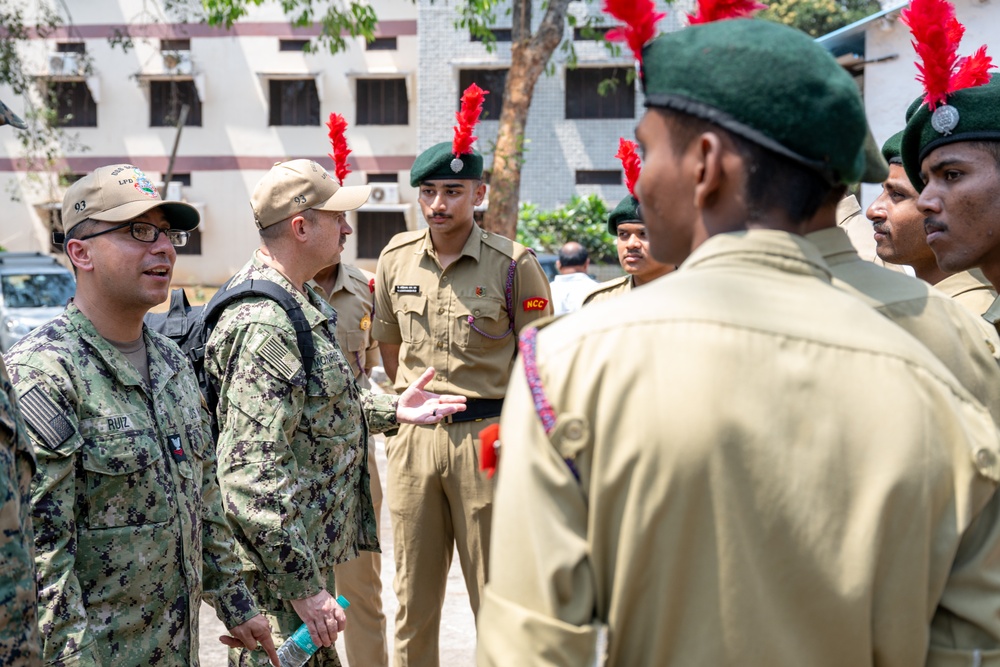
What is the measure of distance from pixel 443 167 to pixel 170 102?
79.5ft

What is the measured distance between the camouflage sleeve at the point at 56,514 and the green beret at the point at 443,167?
2810 mm

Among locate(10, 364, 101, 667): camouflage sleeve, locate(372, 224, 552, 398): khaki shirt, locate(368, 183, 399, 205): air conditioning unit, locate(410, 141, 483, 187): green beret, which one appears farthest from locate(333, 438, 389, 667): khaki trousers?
locate(368, 183, 399, 205): air conditioning unit

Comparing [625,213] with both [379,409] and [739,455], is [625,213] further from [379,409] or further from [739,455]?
[739,455]

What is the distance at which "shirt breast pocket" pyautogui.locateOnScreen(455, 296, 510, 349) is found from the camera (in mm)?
5117

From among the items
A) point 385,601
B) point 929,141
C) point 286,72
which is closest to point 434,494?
point 385,601

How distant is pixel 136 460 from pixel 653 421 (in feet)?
6.03

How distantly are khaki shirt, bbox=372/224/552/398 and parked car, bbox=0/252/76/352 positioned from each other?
1113 cm

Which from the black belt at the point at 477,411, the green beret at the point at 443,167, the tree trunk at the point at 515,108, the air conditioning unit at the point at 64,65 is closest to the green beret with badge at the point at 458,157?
the green beret at the point at 443,167

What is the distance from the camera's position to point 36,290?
1606 centimetres

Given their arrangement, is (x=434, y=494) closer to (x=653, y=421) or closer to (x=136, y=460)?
(x=136, y=460)

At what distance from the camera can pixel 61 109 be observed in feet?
91.3

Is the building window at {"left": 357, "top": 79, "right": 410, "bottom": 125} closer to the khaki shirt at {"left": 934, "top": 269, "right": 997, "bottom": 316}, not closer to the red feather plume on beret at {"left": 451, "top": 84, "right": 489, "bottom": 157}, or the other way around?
the red feather plume on beret at {"left": 451, "top": 84, "right": 489, "bottom": 157}

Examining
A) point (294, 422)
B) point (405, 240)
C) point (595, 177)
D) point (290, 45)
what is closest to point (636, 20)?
point (294, 422)

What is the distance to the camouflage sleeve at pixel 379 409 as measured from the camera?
399 cm
